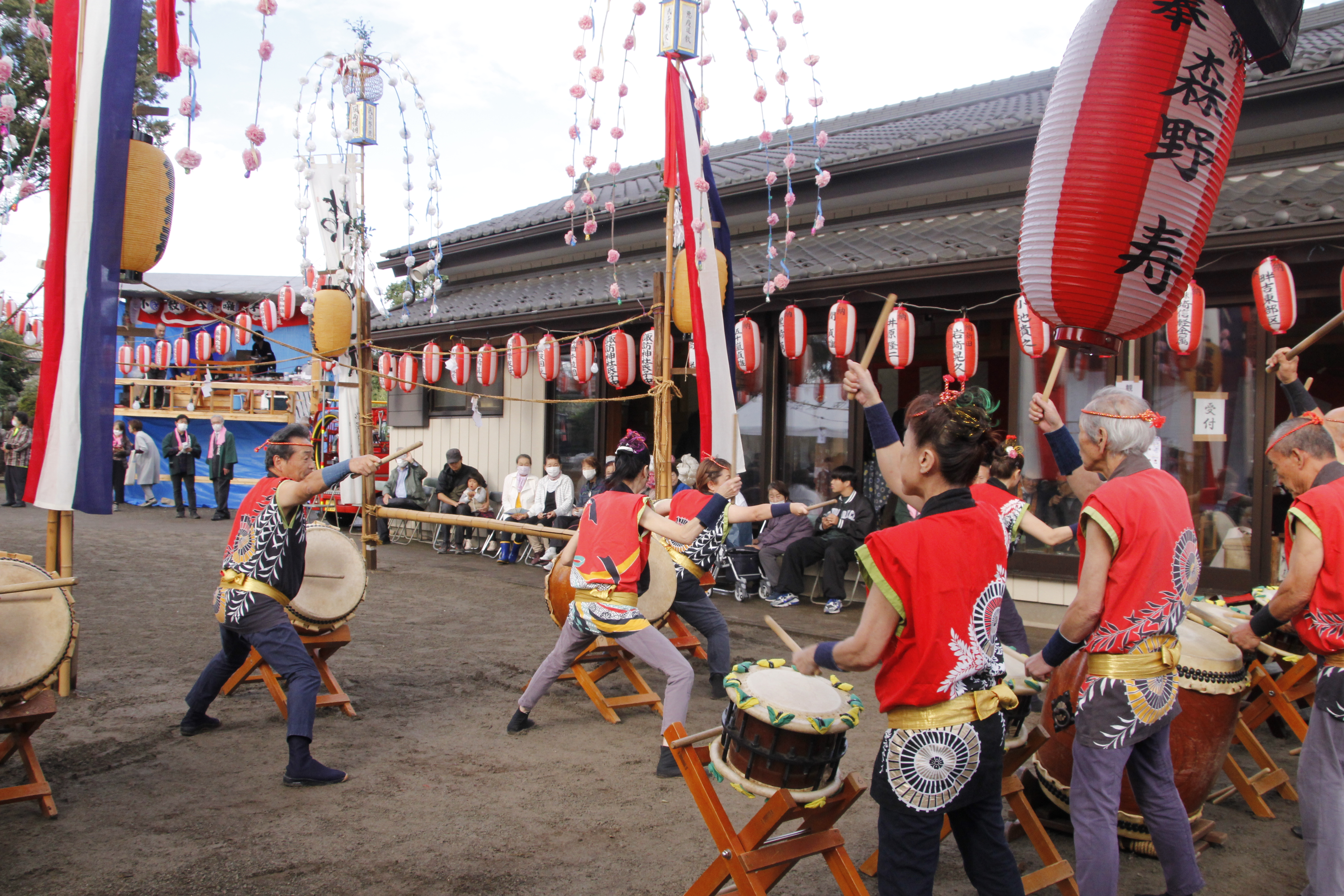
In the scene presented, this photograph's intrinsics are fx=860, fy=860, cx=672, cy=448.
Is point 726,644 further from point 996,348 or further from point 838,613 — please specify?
A: point 996,348

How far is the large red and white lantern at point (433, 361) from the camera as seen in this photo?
12039mm

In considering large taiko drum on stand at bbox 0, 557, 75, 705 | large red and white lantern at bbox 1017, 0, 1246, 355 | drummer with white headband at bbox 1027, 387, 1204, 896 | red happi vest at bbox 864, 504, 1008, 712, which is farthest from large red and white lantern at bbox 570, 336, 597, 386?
red happi vest at bbox 864, 504, 1008, 712

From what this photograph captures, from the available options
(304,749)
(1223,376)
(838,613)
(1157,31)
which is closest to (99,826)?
(304,749)

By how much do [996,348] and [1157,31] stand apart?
26.8ft

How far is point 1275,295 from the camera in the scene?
6.17 meters

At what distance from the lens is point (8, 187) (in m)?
7.88

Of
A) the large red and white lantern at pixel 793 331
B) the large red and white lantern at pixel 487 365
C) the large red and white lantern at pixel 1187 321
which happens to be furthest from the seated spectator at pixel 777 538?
the large red and white lantern at pixel 487 365

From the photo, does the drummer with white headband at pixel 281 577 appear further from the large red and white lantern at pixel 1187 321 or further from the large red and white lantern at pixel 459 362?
the large red and white lantern at pixel 459 362

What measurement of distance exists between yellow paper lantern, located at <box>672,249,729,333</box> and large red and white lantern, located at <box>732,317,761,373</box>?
5.75ft

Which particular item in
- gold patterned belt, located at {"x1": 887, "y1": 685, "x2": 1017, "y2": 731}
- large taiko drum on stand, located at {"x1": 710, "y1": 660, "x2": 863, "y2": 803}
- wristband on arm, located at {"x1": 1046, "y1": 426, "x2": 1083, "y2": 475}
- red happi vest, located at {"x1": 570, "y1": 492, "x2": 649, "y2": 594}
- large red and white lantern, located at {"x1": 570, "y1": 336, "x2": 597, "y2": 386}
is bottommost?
large taiko drum on stand, located at {"x1": 710, "y1": 660, "x2": 863, "y2": 803}

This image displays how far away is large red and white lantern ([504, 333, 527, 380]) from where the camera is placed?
1086 cm

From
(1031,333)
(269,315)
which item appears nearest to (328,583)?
(1031,333)

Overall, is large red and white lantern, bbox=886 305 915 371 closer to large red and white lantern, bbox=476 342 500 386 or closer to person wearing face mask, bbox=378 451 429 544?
large red and white lantern, bbox=476 342 500 386

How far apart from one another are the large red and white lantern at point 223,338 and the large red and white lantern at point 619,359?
424 inches
